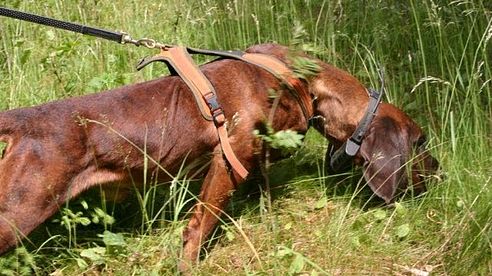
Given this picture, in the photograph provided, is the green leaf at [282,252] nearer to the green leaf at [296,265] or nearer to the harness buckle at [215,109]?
the green leaf at [296,265]

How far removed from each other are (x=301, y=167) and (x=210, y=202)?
815mm

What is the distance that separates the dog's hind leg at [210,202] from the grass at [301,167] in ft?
0.25

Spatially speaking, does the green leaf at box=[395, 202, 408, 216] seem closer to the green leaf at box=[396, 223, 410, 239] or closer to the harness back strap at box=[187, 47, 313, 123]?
the green leaf at box=[396, 223, 410, 239]

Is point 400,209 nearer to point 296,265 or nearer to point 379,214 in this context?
point 379,214

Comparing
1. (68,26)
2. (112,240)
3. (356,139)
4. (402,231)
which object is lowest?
(402,231)

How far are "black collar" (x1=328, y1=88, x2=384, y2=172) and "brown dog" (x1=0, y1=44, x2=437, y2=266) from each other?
1.1 inches

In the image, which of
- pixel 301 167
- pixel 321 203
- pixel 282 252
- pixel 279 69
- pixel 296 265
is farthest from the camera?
pixel 301 167

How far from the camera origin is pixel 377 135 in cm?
367

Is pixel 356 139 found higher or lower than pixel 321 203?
higher

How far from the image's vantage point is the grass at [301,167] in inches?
130

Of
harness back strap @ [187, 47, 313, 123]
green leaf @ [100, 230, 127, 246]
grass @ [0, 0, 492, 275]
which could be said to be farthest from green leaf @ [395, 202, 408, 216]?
green leaf @ [100, 230, 127, 246]

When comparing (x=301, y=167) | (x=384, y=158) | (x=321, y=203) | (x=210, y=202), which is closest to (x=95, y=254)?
(x=210, y=202)

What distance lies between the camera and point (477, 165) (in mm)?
3646

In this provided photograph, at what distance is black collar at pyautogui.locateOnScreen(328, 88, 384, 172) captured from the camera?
3.68m
